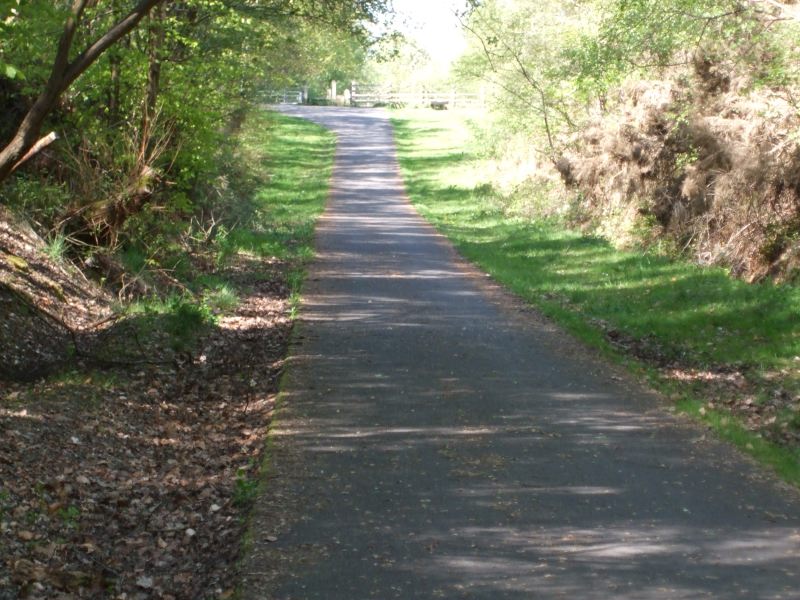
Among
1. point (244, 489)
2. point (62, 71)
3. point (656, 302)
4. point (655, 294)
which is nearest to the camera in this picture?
point (244, 489)

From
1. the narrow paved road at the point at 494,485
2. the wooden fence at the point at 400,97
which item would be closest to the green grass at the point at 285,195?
the narrow paved road at the point at 494,485

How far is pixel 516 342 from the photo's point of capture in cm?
1324

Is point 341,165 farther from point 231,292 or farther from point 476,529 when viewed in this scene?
point 476,529

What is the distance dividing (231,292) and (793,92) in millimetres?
9373

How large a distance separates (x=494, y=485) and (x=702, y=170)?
12.9 meters

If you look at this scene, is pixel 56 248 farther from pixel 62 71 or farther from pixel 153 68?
pixel 62 71

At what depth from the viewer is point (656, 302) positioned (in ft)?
50.8

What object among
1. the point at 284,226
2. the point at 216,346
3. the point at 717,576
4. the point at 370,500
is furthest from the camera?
the point at 284,226

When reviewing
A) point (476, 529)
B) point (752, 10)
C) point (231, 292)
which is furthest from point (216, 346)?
point (752, 10)

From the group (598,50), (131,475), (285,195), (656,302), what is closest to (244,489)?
(131,475)

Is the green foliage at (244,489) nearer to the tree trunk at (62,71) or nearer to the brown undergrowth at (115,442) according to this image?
the brown undergrowth at (115,442)

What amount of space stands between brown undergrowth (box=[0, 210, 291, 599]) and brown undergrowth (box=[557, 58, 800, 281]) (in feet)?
27.7

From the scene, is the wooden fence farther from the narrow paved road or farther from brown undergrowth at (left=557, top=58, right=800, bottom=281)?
the narrow paved road

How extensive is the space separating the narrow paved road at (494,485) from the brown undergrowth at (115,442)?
412mm
